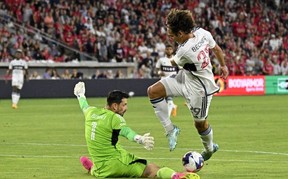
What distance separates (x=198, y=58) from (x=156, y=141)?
Result: 579cm

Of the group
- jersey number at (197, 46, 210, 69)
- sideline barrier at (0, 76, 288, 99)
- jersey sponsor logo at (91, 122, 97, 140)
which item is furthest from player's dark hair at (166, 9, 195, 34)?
sideline barrier at (0, 76, 288, 99)

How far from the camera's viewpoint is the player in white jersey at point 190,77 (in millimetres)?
13367

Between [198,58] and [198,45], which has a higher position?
[198,45]

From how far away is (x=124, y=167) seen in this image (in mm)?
11969

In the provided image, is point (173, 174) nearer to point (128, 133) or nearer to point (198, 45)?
point (128, 133)

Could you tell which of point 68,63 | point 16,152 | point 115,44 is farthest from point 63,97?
point 16,152

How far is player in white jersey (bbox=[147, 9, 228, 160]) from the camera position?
13.4 metres

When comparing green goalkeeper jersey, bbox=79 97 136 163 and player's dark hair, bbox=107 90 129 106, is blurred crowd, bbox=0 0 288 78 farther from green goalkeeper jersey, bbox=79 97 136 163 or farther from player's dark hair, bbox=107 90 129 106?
player's dark hair, bbox=107 90 129 106

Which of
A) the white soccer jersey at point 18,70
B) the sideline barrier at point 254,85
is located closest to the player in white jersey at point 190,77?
the white soccer jersey at point 18,70

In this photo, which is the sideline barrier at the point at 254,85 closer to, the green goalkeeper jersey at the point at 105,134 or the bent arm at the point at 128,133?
the green goalkeeper jersey at the point at 105,134

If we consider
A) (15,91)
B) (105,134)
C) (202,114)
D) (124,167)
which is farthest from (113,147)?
(15,91)

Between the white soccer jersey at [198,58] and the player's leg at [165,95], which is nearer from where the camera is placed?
the white soccer jersey at [198,58]

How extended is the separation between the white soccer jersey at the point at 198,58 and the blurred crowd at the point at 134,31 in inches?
1080

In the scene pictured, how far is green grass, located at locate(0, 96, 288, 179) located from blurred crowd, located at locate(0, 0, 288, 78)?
32.0ft
